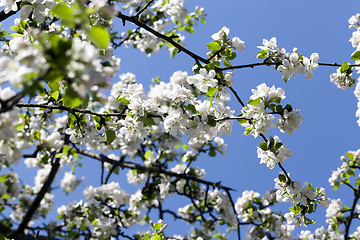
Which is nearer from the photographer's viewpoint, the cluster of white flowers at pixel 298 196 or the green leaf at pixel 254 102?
the green leaf at pixel 254 102

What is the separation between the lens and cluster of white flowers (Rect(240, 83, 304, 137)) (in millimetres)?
1677

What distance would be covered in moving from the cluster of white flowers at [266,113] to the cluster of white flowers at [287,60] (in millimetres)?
357

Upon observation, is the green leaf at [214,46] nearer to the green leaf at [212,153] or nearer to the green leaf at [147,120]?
the green leaf at [147,120]

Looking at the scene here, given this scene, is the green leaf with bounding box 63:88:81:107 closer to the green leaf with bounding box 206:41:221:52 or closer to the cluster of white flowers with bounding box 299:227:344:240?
the green leaf with bounding box 206:41:221:52

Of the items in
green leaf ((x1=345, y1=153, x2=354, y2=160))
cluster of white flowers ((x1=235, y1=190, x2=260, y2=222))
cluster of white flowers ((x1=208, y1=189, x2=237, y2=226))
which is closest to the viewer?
green leaf ((x1=345, y1=153, x2=354, y2=160))

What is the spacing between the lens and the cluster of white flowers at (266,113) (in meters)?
1.68

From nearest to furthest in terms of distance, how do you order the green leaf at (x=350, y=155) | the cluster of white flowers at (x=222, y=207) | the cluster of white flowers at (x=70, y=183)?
the green leaf at (x=350, y=155), the cluster of white flowers at (x=222, y=207), the cluster of white flowers at (x=70, y=183)

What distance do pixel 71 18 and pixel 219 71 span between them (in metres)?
1.28

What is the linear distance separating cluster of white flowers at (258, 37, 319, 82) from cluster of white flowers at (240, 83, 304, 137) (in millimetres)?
357

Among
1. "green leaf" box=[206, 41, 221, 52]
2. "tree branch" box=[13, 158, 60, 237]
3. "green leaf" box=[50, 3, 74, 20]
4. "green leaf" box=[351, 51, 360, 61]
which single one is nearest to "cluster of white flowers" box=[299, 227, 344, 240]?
"green leaf" box=[351, 51, 360, 61]

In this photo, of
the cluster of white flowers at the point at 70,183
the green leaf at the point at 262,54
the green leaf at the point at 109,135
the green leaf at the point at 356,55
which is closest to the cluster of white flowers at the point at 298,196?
the green leaf at the point at 262,54

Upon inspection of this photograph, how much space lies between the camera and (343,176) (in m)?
4.25

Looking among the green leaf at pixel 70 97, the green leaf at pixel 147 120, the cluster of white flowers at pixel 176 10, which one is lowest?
the green leaf at pixel 70 97

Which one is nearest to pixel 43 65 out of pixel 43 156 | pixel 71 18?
pixel 71 18
